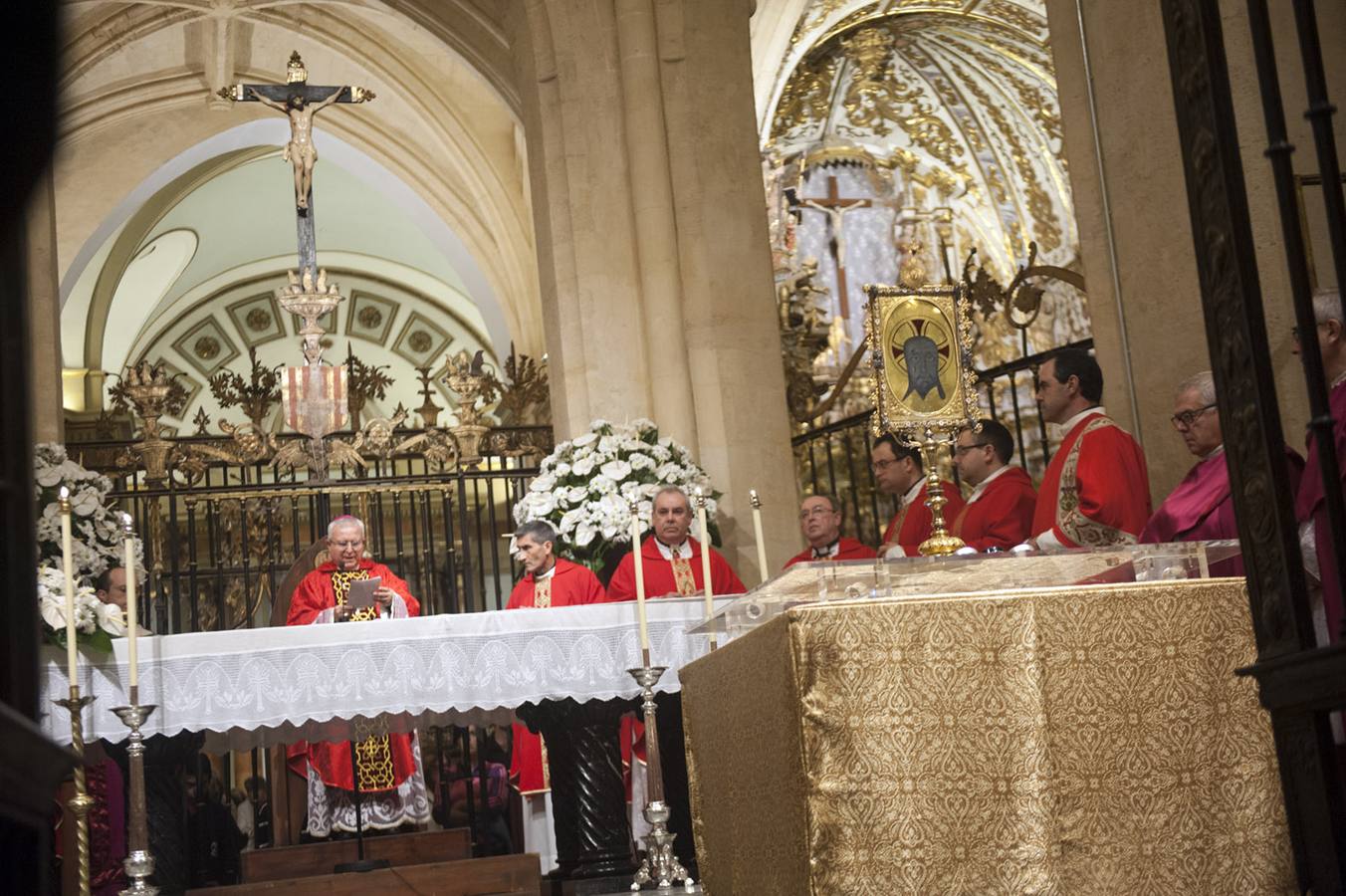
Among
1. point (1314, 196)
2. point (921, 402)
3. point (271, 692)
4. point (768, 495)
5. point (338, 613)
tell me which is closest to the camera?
point (921, 402)

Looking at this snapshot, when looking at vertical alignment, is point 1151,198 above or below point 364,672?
above

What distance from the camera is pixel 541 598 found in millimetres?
8320

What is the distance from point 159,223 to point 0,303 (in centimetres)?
1937

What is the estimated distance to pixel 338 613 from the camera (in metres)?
7.87

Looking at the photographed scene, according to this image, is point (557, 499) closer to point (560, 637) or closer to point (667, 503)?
point (667, 503)

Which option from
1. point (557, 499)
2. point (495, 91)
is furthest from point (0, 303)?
point (495, 91)

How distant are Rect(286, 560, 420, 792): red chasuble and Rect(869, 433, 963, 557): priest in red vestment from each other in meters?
2.49

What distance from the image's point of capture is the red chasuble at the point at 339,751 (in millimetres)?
8539

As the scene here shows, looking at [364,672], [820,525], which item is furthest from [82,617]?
[820,525]

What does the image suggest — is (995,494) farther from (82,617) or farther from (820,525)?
(82,617)

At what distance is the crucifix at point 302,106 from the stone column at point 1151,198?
4301 mm

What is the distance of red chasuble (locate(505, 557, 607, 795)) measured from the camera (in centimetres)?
832

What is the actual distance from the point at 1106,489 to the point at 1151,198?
1204 millimetres

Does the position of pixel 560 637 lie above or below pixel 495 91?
below
